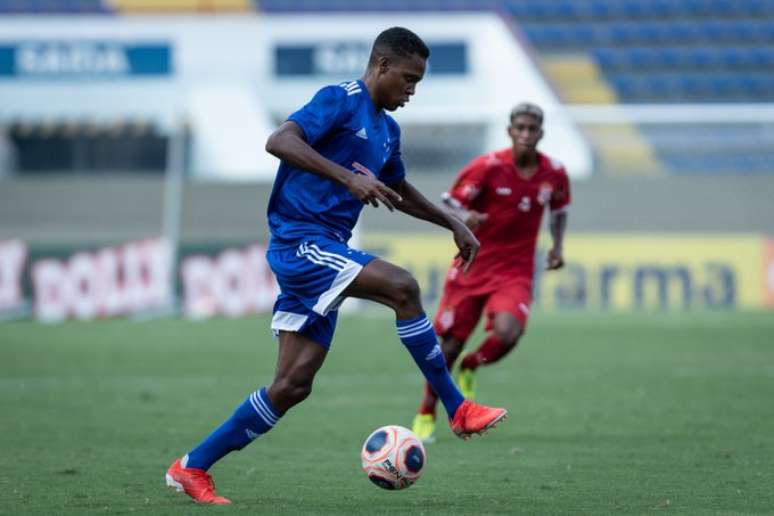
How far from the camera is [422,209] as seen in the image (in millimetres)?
7355

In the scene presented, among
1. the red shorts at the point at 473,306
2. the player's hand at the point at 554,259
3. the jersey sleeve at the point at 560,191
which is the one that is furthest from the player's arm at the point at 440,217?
the jersey sleeve at the point at 560,191

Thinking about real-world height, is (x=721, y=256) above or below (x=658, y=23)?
below

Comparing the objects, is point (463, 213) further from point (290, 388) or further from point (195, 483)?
point (195, 483)

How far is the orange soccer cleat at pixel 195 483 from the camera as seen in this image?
670cm

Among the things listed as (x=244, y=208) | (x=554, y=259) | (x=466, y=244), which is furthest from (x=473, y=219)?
(x=244, y=208)

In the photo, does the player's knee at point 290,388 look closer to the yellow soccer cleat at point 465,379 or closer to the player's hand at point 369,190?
the player's hand at point 369,190

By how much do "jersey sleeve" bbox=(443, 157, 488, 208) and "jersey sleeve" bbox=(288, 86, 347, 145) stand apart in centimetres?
371

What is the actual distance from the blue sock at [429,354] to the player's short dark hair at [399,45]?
1216 mm

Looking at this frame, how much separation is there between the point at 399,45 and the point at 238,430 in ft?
6.36

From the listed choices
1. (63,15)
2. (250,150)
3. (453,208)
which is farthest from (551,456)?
(63,15)

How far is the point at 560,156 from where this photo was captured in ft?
84.8

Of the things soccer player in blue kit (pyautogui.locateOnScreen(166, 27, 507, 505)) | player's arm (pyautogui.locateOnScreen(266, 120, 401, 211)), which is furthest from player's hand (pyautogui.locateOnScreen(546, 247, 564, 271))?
player's arm (pyautogui.locateOnScreen(266, 120, 401, 211))

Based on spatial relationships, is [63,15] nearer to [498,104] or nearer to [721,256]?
[498,104]

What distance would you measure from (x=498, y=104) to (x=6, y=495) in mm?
23741
